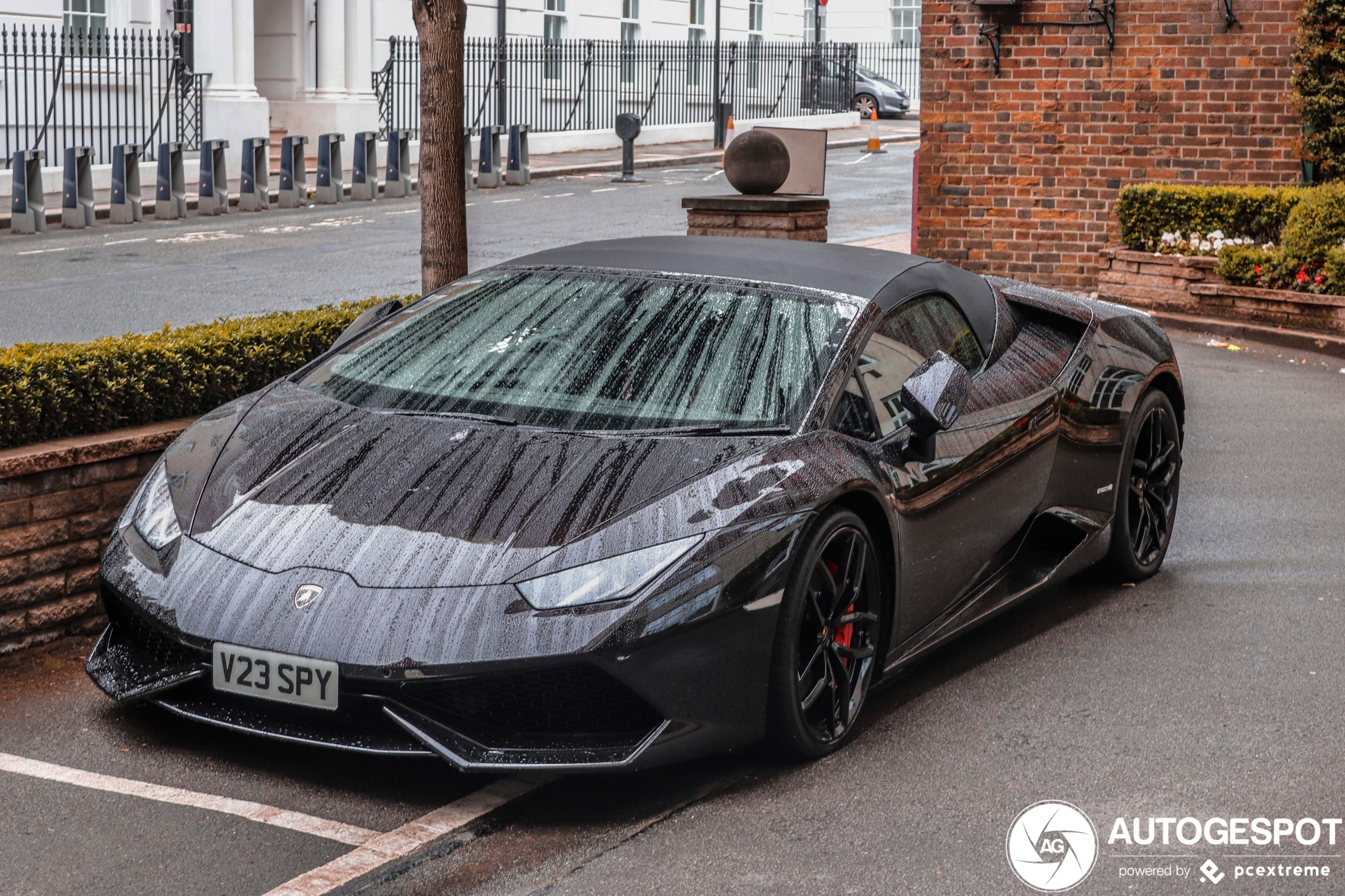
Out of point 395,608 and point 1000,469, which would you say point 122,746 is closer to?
point 395,608

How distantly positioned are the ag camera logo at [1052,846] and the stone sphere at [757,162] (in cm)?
686

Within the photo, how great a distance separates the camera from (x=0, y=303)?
1320 centimetres

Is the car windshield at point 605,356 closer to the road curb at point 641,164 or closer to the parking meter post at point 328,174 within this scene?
the parking meter post at point 328,174

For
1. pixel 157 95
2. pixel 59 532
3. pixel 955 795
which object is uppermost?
pixel 157 95

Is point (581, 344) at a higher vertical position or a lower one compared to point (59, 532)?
higher

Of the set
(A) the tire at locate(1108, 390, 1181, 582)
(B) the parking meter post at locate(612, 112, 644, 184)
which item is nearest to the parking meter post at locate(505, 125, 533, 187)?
(B) the parking meter post at locate(612, 112, 644, 184)

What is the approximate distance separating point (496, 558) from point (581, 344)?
111 cm

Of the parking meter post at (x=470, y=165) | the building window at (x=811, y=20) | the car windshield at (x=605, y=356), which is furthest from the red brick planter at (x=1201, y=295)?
the building window at (x=811, y=20)

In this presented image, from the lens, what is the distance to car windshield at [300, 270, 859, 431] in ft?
14.8

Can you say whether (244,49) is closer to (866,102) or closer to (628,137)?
(628,137)

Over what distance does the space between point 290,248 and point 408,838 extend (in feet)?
47.0

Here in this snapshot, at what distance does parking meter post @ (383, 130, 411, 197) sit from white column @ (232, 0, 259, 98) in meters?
3.35

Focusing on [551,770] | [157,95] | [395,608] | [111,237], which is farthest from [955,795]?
[157,95]

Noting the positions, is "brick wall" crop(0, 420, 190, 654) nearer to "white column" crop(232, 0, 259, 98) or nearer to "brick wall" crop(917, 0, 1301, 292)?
"brick wall" crop(917, 0, 1301, 292)
